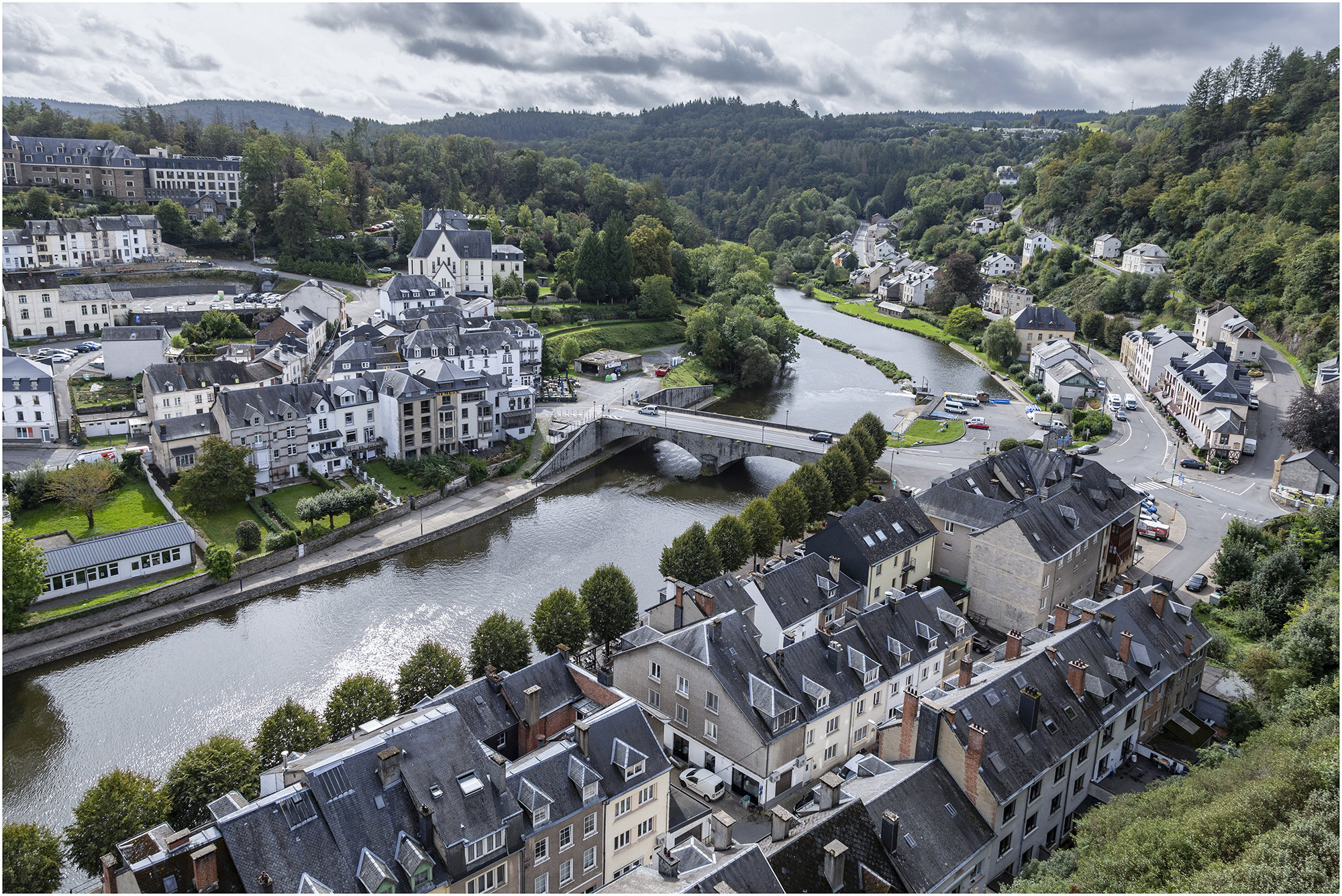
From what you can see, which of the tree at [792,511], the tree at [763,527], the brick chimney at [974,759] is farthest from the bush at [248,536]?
the brick chimney at [974,759]

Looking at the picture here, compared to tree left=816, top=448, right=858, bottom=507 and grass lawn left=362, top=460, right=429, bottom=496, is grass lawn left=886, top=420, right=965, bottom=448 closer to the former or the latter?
tree left=816, top=448, right=858, bottom=507

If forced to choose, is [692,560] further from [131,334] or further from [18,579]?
[131,334]

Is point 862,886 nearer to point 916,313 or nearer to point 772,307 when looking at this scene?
point 772,307

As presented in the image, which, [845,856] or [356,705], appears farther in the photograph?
[356,705]

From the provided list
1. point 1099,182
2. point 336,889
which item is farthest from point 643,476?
point 1099,182

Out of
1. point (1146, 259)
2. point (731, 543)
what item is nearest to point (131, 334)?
point (731, 543)

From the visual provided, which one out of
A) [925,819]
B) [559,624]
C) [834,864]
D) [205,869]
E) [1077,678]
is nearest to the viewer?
[205,869]
